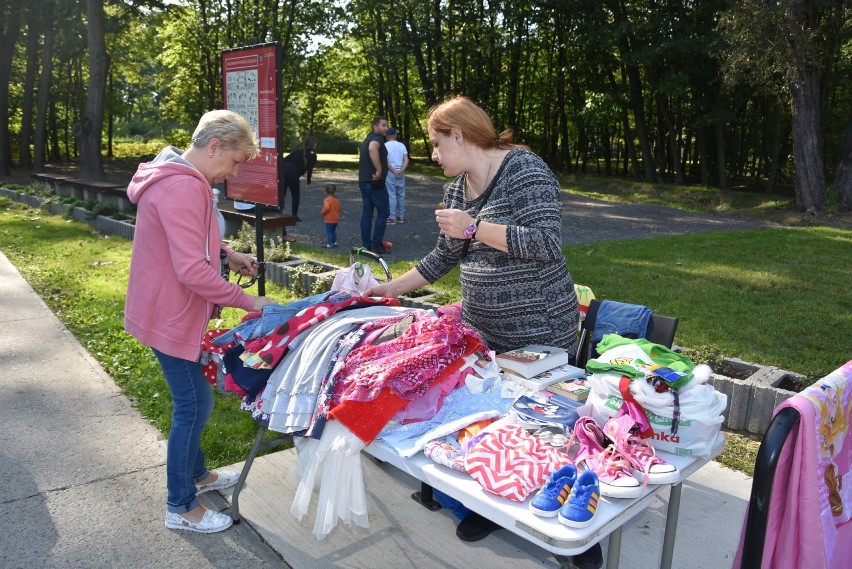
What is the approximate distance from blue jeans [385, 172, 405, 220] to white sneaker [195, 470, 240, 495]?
29.0 feet

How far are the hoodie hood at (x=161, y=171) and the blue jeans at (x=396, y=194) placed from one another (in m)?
9.31

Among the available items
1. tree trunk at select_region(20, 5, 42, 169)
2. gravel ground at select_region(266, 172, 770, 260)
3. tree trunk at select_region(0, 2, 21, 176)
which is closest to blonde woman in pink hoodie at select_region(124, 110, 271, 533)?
gravel ground at select_region(266, 172, 770, 260)

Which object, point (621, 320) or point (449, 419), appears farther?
point (621, 320)

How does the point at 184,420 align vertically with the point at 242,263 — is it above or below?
below

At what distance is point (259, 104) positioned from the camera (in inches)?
198

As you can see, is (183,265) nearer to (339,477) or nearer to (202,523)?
(339,477)

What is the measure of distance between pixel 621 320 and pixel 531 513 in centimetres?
160

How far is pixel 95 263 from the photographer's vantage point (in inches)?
354

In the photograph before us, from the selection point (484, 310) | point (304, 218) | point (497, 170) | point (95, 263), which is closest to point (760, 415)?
point (484, 310)

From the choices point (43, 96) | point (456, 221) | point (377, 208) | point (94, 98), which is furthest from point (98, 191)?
point (456, 221)

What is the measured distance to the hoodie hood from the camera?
2.67 m

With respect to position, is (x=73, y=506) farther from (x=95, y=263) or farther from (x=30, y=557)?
(x=95, y=263)

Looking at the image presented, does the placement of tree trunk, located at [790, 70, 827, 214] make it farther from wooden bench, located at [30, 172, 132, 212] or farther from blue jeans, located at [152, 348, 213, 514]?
blue jeans, located at [152, 348, 213, 514]

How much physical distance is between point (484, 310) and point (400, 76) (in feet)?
101
